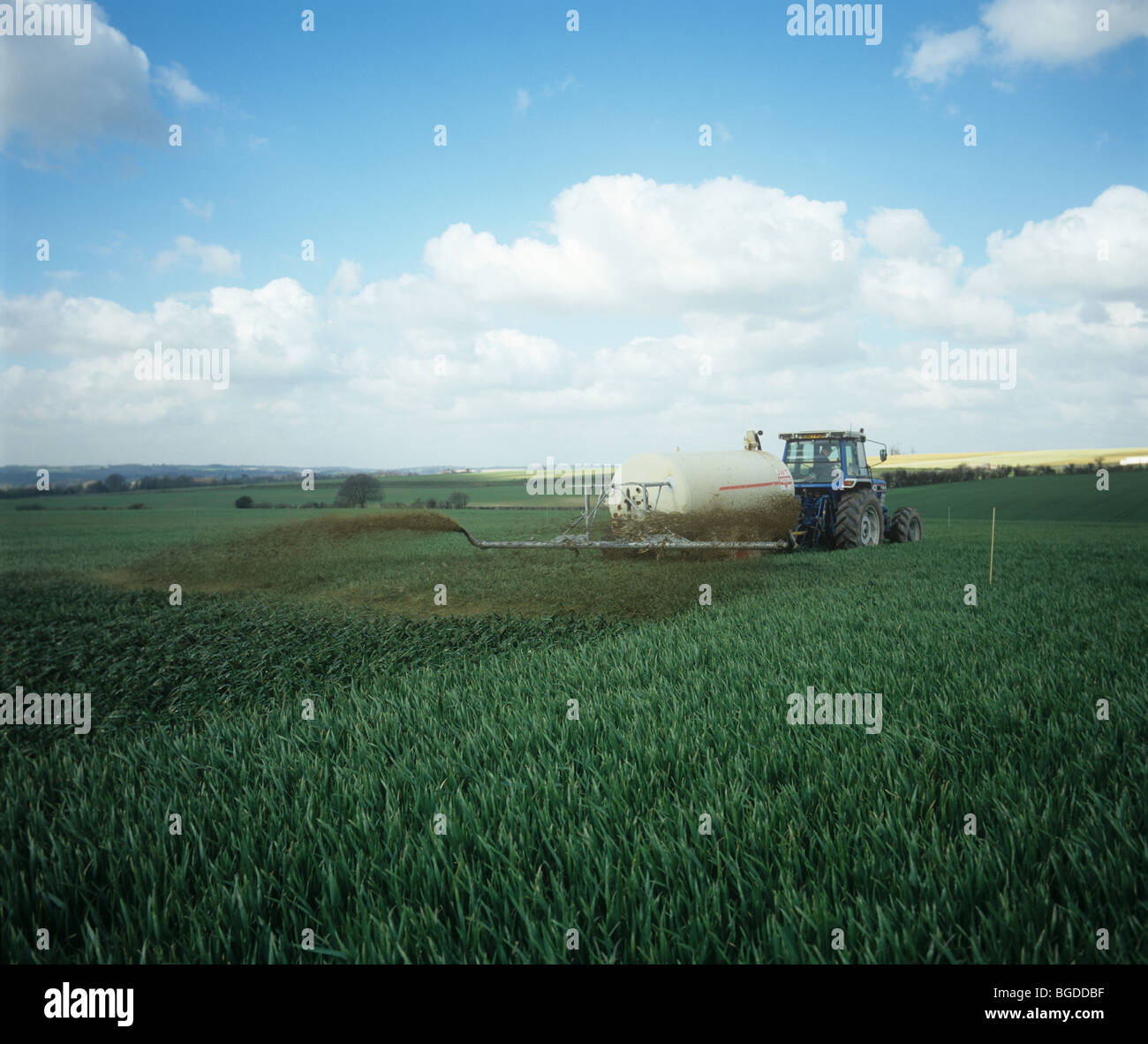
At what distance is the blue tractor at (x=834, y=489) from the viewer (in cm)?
1616

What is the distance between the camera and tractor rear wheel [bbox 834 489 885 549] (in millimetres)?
16094

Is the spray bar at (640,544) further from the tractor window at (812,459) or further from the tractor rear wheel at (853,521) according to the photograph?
the tractor window at (812,459)

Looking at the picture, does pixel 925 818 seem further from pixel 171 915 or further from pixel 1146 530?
pixel 1146 530

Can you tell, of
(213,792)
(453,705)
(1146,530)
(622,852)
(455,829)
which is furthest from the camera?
(1146,530)

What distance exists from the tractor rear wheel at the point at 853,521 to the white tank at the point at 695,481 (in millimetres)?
1990

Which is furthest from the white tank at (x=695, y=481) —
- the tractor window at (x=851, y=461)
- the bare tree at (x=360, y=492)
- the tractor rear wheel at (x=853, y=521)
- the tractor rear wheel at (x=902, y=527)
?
the bare tree at (x=360, y=492)

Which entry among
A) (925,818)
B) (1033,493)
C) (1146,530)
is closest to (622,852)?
(925,818)

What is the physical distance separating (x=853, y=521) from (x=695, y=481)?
16.3 feet

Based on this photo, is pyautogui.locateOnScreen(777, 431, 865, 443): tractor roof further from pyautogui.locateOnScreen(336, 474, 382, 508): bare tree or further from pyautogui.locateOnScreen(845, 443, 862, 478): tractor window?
pyautogui.locateOnScreen(336, 474, 382, 508): bare tree

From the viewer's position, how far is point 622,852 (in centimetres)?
276

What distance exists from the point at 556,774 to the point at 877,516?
1598 cm

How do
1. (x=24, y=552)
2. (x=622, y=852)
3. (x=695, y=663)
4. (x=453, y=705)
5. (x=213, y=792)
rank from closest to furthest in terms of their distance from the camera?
1. (x=622, y=852)
2. (x=213, y=792)
3. (x=453, y=705)
4. (x=695, y=663)
5. (x=24, y=552)

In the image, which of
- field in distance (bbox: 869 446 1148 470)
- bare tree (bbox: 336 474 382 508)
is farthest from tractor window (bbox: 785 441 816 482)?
field in distance (bbox: 869 446 1148 470)

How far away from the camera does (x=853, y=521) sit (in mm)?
16125
